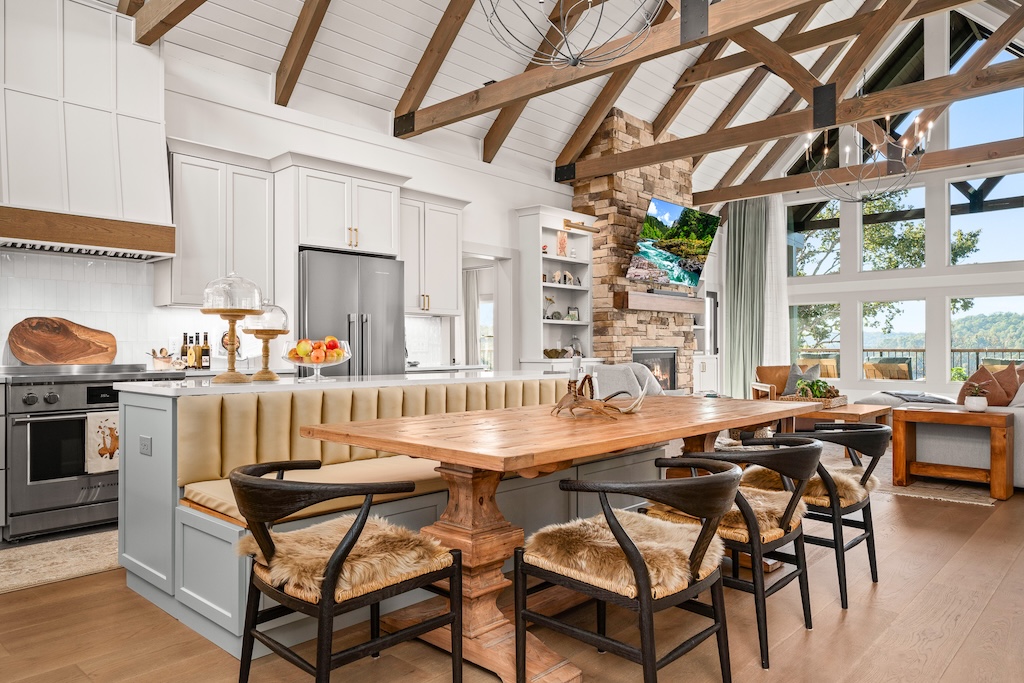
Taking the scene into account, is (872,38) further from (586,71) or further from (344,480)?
(344,480)

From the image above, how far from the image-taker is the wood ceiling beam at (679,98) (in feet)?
25.9

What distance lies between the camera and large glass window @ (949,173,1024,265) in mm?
8828

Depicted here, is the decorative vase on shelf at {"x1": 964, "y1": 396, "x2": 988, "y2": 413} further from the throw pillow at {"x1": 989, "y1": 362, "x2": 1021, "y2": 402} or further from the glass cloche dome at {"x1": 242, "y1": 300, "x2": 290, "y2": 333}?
the glass cloche dome at {"x1": 242, "y1": 300, "x2": 290, "y2": 333}

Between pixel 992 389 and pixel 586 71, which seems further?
pixel 992 389

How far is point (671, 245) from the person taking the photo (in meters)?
8.48

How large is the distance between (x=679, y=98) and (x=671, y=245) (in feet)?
5.85

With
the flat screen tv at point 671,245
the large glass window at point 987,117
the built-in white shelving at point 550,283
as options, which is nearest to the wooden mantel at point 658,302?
the flat screen tv at point 671,245

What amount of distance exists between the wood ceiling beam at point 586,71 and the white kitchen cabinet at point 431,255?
0.78m

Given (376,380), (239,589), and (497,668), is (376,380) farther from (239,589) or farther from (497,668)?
(497,668)

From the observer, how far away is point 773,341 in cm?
1054

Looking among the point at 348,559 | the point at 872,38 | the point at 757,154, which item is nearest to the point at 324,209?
the point at 348,559

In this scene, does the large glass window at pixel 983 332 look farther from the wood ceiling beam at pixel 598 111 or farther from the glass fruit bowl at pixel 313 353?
the glass fruit bowl at pixel 313 353

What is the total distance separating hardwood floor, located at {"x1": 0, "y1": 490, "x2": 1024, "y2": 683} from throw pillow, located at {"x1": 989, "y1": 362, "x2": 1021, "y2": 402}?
270 centimetres

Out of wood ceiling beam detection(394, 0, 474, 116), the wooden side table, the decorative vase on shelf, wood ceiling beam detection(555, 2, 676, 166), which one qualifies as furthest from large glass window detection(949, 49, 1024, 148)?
wood ceiling beam detection(394, 0, 474, 116)
